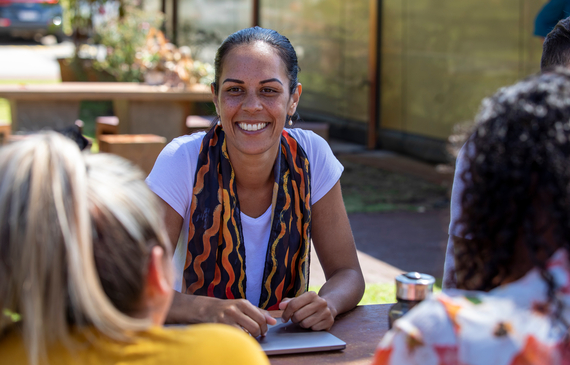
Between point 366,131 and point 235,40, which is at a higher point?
point 235,40

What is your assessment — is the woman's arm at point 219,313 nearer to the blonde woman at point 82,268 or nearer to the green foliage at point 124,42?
the blonde woman at point 82,268

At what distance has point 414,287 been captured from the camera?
142cm

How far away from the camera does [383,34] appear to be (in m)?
9.16

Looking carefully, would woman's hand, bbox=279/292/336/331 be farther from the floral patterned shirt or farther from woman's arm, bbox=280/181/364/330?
the floral patterned shirt

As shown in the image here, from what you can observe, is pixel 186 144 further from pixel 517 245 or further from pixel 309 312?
pixel 517 245

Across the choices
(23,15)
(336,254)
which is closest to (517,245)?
(336,254)

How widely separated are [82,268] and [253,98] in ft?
4.94

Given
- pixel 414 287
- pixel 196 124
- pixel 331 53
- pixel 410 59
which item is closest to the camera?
pixel 414 287

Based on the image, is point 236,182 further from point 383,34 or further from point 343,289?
point 383,34

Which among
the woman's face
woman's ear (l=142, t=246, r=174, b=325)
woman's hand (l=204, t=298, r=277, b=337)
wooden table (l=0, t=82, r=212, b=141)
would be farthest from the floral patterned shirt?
wooden table (l=0, t=82, r=212, b=141)

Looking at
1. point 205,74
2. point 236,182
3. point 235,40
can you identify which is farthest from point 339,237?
point 205,74

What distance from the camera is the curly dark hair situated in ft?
3.34

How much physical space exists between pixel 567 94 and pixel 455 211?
97 centimetres

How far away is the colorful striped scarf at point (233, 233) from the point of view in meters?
2.23
